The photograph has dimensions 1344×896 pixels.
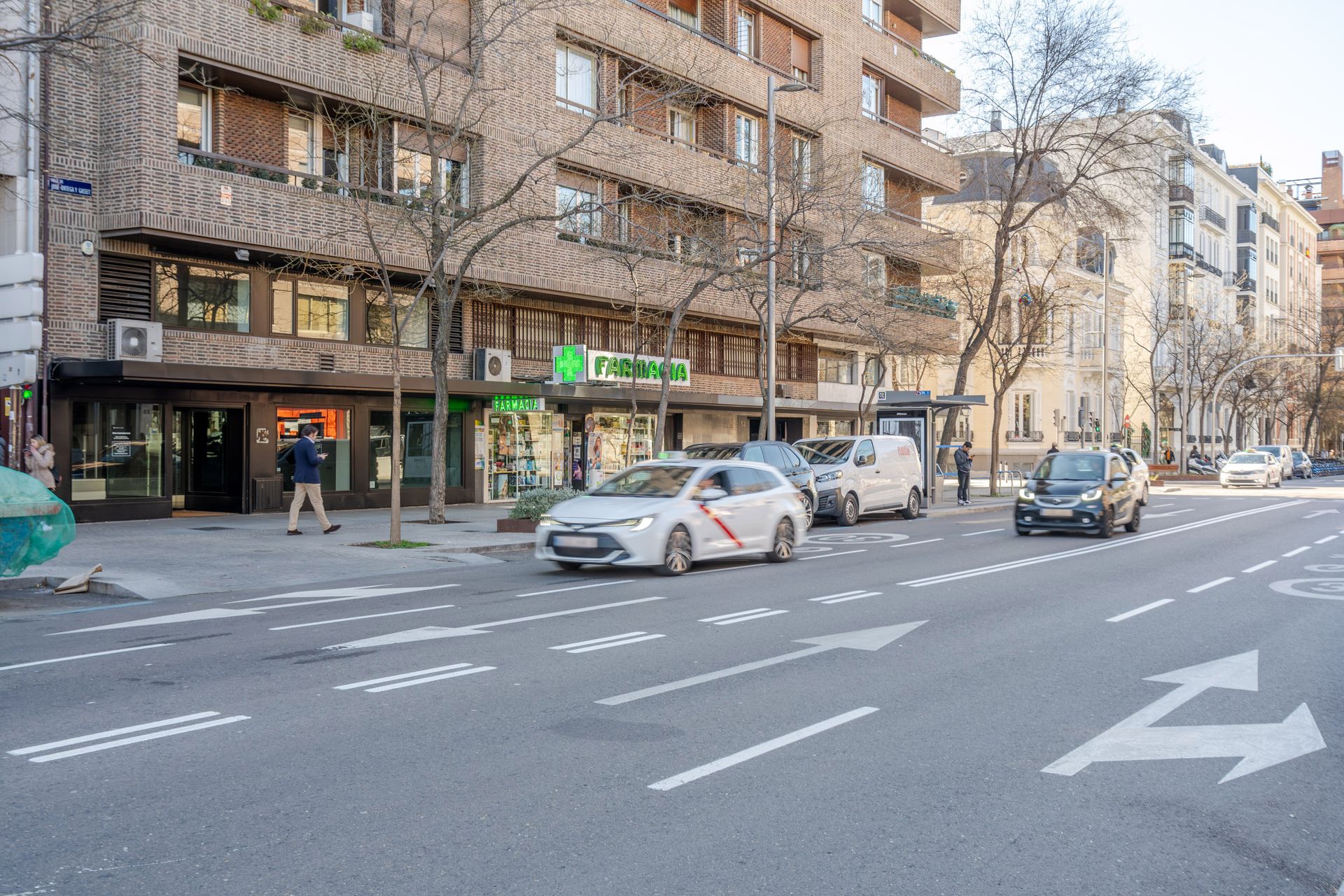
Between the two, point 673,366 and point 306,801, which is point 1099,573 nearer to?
point 306,801

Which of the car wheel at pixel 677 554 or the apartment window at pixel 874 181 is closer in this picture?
the car wheel at pixel 677 554

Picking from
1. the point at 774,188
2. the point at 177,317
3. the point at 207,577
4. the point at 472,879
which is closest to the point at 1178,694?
the point at 472,879

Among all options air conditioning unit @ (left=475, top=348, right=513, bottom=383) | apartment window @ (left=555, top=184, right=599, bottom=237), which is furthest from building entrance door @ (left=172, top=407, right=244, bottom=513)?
apartment window @ (left=555, top=184, right=599, bottom=237)

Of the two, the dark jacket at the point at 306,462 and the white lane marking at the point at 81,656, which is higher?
the dark jacket at the point at 306,462

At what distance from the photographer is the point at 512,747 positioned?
5906 mm

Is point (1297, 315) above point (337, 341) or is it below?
above

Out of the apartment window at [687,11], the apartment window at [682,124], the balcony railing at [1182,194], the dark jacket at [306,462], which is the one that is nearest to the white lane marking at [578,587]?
the dark jacket at [306,462]

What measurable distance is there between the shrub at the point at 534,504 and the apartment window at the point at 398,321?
6175mm

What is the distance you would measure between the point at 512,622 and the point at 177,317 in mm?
14155

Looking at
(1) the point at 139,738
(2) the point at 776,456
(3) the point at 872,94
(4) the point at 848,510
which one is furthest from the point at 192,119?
(3) the point at 872,94

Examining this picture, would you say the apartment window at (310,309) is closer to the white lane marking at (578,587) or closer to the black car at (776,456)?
the black car at (776,456)

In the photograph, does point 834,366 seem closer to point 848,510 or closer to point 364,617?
point 848,510

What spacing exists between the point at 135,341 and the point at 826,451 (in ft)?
45.8

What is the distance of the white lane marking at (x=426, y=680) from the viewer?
7.37 metres
